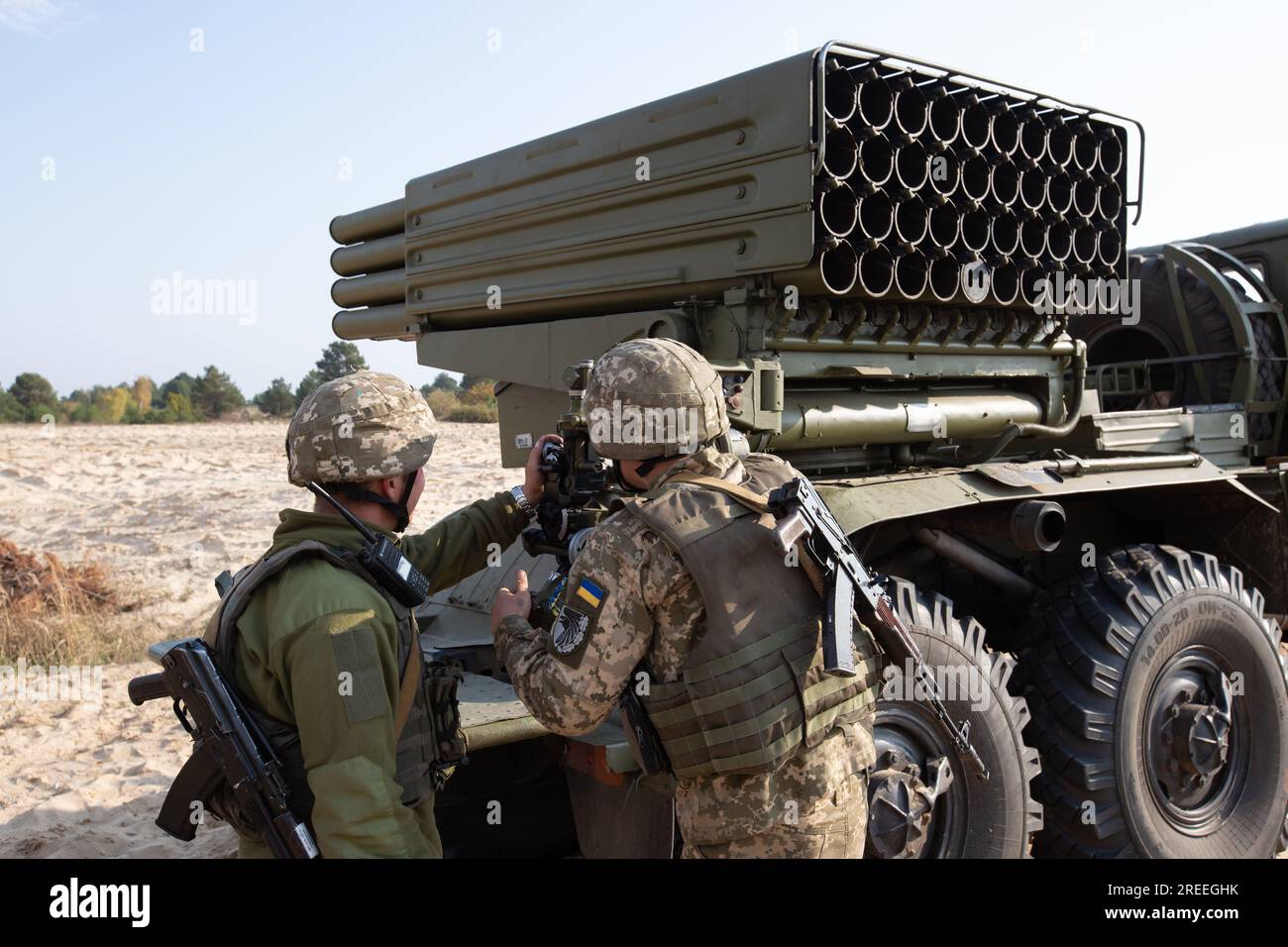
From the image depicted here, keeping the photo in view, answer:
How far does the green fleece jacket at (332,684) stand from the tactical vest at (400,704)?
2 centimetres

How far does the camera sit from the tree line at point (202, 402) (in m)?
22.5

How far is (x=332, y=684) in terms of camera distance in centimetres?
195

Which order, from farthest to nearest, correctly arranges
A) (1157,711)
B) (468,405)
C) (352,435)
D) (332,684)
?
(468,405) < (1157,711) < (352,435) < (332,684)

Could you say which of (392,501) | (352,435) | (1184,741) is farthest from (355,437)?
(1184,741)

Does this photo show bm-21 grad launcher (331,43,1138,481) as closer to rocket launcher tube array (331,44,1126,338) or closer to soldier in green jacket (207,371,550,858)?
rocket launcher tube array (331,44,1126,338)

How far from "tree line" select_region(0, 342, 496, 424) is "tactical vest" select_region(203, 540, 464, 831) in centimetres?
1958

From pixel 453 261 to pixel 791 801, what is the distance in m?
2.89

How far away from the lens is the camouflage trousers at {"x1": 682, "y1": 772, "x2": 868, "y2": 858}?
7.88 ft

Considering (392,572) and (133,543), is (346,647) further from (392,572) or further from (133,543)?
(133,543)

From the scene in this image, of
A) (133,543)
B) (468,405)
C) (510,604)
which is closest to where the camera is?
(510,604)

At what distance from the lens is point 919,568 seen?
3.96 m

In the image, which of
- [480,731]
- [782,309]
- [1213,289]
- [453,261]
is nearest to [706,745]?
[480,731]

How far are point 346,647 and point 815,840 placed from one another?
114cm
